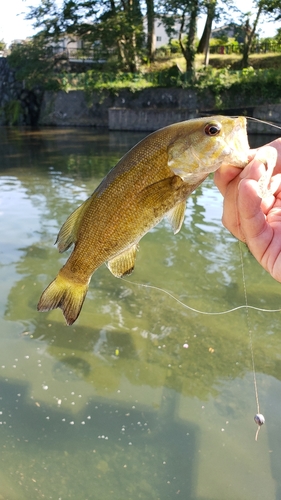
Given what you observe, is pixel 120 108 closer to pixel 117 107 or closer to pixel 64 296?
pixel 117 107

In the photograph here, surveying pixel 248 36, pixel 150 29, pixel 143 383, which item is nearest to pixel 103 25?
pixel 150 29

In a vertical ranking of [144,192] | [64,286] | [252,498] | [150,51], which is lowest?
[252,498]

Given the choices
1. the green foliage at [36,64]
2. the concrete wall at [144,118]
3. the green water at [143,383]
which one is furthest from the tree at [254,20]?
the green water at [143,383]

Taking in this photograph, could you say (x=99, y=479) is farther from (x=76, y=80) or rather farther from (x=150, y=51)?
(x=150, y=51)

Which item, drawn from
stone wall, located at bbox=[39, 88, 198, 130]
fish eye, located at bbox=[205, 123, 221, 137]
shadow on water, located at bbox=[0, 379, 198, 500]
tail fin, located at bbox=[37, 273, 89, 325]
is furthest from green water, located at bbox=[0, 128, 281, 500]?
stone wall, located at bbox=[39, 88, 198, 130]

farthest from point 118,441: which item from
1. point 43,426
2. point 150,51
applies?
point 150,51
